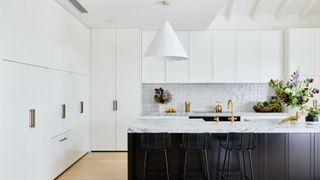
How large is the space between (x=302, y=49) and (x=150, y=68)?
320cm

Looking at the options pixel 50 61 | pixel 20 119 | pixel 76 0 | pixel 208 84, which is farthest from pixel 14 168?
pixel 208 84

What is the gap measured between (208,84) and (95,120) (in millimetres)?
2653

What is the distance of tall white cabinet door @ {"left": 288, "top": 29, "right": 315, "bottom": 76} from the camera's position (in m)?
6.29

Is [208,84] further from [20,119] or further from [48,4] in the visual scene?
[20,119]

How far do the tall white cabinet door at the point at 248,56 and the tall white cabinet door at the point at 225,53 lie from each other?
107mm

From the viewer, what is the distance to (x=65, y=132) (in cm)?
493

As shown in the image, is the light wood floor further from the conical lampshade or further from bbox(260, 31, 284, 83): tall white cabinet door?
bbox(260, 31, 284, 83): tall white cabinet door

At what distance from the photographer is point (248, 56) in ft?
21.5

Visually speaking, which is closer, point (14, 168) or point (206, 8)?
point (14, 168)

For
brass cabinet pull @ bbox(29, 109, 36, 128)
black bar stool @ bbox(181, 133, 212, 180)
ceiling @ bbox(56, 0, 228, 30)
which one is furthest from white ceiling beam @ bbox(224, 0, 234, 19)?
brass cabinet pull @ bbox(29, 109, 36, 128)

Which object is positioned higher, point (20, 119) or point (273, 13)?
point (273, 13)

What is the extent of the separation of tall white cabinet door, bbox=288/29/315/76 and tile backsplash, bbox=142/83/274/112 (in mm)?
905

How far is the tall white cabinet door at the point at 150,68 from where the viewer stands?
6.59 m

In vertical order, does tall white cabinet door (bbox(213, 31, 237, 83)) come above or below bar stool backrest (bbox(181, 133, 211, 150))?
above
